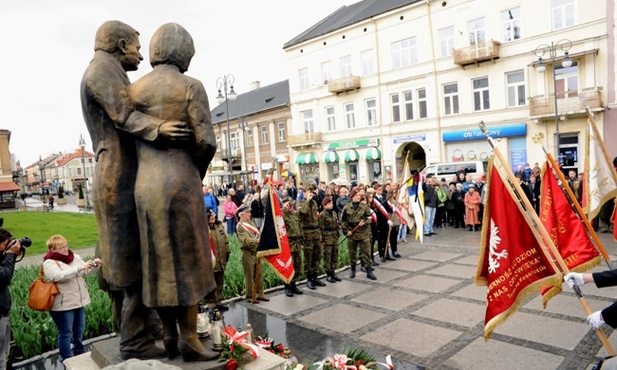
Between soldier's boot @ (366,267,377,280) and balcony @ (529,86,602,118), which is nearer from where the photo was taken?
soldier's boot @ (366,267,377,280)

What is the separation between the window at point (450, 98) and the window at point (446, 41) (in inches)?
77.4

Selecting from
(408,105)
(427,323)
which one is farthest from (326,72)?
(427,323)

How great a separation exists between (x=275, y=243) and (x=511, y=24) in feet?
75.9

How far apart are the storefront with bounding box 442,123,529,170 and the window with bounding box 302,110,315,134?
40.7 ft

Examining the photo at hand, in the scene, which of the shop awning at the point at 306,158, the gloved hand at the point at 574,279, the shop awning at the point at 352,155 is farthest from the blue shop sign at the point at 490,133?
the gloved hand at the point at 574,279

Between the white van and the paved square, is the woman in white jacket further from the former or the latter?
the white van

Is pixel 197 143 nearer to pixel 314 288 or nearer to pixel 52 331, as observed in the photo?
pixel 52 331

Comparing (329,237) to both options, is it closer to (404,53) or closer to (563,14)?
(563,14)

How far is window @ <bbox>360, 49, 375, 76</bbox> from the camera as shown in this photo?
31.9m

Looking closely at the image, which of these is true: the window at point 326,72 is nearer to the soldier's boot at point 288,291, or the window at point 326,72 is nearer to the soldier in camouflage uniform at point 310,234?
the soldier in camouflage uniform at point 310,234

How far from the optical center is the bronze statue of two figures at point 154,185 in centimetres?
315

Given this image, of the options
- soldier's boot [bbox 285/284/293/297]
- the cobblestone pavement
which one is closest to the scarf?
the cobblestone pavement

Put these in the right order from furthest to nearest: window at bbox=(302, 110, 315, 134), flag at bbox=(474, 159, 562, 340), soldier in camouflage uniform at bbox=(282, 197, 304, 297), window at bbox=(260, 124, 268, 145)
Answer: window at bbox=(260, 124, 268, 145) < window at bbox=(302, 110, 315, 134) < soldier in camouflage uniform at bbox=(282, 197, 304, 297) < flag at bbox=(474, 159, 562, 340)

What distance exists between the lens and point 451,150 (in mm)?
28312
